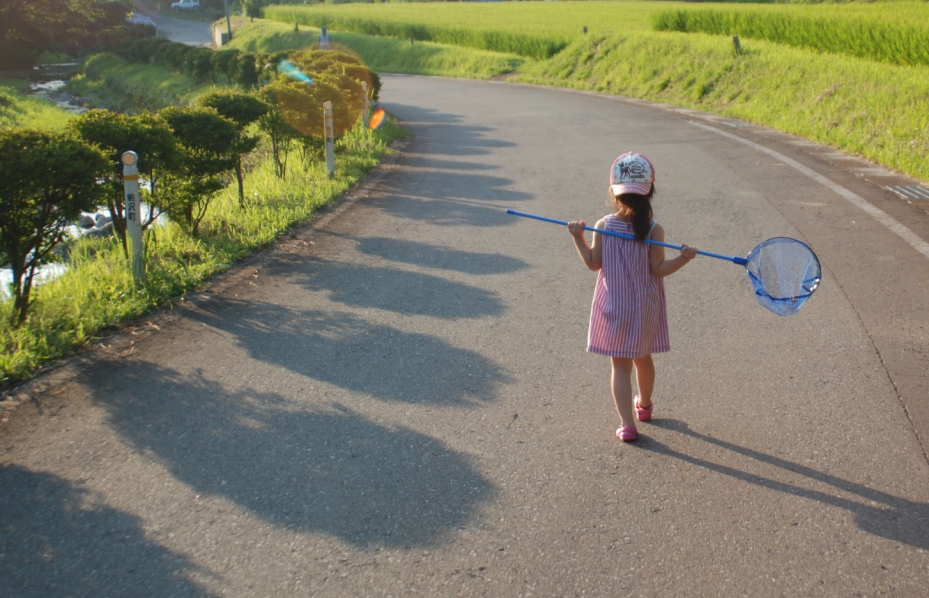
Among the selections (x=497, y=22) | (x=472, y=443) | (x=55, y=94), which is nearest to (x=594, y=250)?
(x=472, y=443)

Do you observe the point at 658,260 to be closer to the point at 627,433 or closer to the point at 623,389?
the point at 623,389

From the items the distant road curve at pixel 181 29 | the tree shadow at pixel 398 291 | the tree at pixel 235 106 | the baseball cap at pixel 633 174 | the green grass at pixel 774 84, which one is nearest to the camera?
the baseball cap at pixel 633 174

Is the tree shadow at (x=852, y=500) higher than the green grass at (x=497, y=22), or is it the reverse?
the green grass at (x=497, y=22)

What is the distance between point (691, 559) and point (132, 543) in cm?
212

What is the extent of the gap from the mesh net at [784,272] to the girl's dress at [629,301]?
48 cm

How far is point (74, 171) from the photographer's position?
17.8 feet

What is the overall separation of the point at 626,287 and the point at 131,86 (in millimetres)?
32492

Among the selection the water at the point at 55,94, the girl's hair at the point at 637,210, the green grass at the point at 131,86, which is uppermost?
the girl's hair at the point at 637,210

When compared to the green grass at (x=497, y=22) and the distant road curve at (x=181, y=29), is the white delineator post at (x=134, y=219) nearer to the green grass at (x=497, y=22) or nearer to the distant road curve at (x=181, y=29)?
the green grass at (x=497, y=22)

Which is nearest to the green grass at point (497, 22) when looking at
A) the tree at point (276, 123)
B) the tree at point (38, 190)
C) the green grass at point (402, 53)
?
the green grass at point (402, 53)

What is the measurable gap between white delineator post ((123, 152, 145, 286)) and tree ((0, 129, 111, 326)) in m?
0.44

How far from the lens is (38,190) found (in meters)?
5.34

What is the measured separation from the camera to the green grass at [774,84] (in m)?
12.7

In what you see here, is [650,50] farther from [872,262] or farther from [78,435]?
[78,435]
